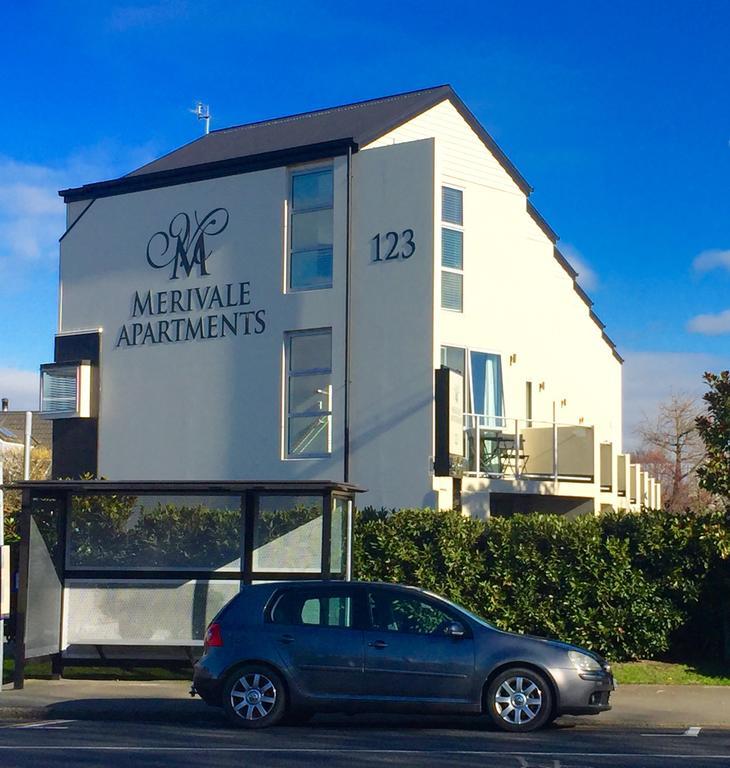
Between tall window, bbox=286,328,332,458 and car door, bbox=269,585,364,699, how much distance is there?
10.8 metres

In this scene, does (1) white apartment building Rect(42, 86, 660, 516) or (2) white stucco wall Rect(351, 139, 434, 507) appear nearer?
(2) white stucco wall Rect(351, 139, 434, 507)

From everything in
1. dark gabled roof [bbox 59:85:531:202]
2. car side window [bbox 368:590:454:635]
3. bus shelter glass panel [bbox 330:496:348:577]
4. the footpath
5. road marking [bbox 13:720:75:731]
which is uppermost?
dark gabled roof [bbox 59:85:531:202]

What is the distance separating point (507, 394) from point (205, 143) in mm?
10511

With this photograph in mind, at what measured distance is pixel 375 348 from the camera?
Answer: 2328 cm

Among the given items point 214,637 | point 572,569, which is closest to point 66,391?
point 572,569

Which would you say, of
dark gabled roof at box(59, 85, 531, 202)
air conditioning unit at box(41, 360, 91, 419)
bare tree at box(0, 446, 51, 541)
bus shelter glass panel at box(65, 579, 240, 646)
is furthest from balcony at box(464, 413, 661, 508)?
bare tree at box(0, 446, 51, 541)

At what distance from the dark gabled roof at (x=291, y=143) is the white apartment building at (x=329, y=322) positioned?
0.06m

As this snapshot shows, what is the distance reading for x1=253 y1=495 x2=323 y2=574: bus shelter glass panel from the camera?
16188 millimetres

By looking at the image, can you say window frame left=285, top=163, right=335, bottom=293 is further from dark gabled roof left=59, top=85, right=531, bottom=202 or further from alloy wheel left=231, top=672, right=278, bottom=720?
alloy wheel left=231, top=672, right=278, bottom=720

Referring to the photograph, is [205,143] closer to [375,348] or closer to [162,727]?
[375,348]

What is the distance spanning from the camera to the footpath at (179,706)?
44.0ft

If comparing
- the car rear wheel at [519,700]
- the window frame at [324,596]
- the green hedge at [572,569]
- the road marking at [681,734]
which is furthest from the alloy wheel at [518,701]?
the green hedge at [572,569]

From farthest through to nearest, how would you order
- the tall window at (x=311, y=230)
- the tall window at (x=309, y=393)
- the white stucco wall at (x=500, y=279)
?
the tall window at (x=311, y=230) < the tall window at (x=309, y=393) < the white stucco wall at (x=500, y=279)

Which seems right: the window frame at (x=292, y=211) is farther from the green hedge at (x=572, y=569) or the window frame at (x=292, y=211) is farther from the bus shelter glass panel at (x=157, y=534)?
the bus shelter glass panel at (x=157, y=534)
